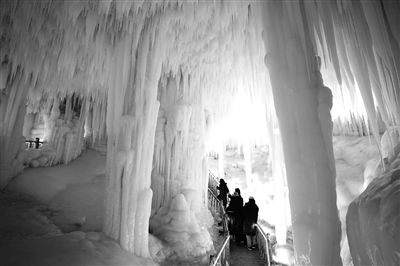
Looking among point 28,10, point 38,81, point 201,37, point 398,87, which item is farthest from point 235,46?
point 38,81

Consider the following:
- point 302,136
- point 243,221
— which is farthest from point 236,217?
point 302,136

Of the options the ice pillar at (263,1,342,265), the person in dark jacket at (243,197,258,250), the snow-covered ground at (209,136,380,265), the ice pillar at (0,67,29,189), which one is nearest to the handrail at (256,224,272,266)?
the person in dark jacket at (243,197,258,250)

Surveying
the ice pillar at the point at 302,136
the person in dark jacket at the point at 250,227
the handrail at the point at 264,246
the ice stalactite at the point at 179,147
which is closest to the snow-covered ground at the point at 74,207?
the handrail at the point at 264,246

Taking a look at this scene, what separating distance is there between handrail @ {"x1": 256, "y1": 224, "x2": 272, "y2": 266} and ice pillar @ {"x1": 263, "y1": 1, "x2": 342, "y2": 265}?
10.3 ft

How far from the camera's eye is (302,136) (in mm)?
3012

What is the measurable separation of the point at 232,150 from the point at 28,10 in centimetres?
1833

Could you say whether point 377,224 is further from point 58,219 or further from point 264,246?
point 58,219

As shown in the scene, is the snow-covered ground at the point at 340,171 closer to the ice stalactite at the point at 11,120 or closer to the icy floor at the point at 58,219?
the icy floor at the point at 58,219

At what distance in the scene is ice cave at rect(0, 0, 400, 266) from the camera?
115 inches

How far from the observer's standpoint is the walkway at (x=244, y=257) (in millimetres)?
6406

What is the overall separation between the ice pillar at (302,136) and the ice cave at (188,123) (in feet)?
0.05

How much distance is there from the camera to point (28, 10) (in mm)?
6270

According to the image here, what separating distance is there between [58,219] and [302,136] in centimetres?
835

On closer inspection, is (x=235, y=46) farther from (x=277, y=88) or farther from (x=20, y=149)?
(x=20, y=149)
